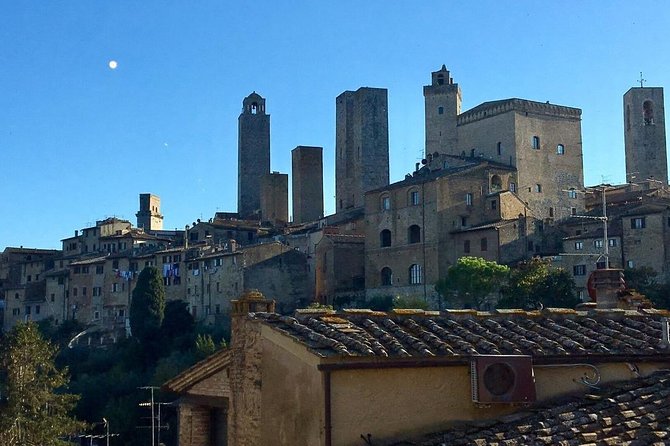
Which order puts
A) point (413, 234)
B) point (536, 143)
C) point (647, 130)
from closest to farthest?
point (413, 234) < point (536, 143) < point (647, 130)

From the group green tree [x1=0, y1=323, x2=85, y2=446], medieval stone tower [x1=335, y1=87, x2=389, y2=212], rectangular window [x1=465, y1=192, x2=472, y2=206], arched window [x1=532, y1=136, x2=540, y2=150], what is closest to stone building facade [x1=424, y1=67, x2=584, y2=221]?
arched window [x1=532, y1=136, x2=540, y2=150]

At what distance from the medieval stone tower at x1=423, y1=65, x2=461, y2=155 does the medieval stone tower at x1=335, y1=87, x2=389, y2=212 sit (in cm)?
531

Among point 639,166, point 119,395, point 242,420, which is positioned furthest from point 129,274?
point 242,420

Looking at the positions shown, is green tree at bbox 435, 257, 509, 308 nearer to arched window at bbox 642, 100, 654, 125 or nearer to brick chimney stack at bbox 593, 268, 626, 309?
brick chimney stack at bbox 593, 268, 626, 309

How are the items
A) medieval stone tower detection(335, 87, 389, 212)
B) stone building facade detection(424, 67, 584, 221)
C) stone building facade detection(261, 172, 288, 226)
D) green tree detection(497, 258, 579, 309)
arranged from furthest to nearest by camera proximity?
stone building facade detection(261, 172, 288, 226) < medieval stone tower detection(335, 87, 389, 212) < stone building facade detection(424, 67, 584, 221) < green tree detection(497, 258, 579, 309)

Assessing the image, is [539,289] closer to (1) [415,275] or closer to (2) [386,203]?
(1) [415,275]

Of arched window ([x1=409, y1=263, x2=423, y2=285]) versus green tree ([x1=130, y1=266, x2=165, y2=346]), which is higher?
arched window ([x1=409, y1=263, x2=423, y2=285])

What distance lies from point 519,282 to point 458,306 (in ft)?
16.9

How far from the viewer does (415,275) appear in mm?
60344

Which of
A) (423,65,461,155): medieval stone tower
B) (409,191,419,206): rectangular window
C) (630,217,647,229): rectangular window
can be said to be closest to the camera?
(630,217,647,229): rectangular window

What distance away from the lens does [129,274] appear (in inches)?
2859

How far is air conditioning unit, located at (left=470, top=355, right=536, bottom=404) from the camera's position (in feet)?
31.1

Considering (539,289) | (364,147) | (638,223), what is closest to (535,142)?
(638,223)

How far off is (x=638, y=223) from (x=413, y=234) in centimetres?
1470
